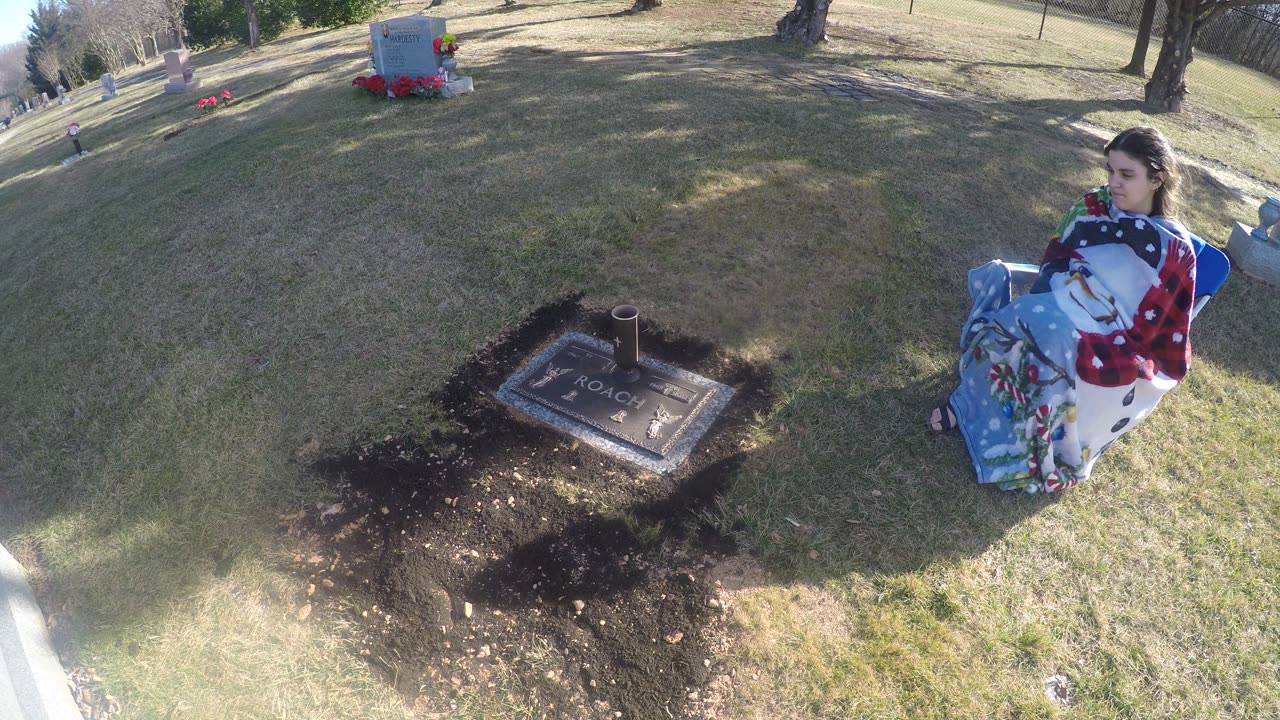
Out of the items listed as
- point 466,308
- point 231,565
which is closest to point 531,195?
point 466,308

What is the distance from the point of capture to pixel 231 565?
316 cm

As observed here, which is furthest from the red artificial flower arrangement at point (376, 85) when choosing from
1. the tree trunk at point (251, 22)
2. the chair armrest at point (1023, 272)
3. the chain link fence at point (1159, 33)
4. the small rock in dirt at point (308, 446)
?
the chain link fence at point (1159, 33)

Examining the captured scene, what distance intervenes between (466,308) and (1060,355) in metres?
3.85

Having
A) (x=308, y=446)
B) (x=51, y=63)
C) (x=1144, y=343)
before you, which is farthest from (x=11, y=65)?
(x=1144, y=343)

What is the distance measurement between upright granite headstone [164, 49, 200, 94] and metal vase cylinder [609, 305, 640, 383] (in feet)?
44.7

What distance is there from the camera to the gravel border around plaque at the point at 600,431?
3.64 m

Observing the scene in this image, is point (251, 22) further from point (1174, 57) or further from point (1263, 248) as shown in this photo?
point (1263, 248)

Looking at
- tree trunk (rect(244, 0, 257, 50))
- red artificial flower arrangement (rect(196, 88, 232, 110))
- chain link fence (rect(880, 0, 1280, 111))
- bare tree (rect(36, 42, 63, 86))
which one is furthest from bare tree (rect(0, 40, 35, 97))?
chain link fence (rect(880, 0, 1280, 111))

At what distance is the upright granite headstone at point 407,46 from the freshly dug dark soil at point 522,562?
22.7 feet

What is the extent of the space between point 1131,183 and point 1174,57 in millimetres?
9931

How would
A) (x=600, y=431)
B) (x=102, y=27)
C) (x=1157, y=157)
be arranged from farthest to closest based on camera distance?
(x=102, y=27), (x=600, y=431), (x=1157, y=157)

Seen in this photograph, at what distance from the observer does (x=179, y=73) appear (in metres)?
12.9

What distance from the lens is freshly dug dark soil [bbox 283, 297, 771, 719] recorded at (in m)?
2.68

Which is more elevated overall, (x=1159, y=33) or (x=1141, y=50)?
(x=1141, y=50)
